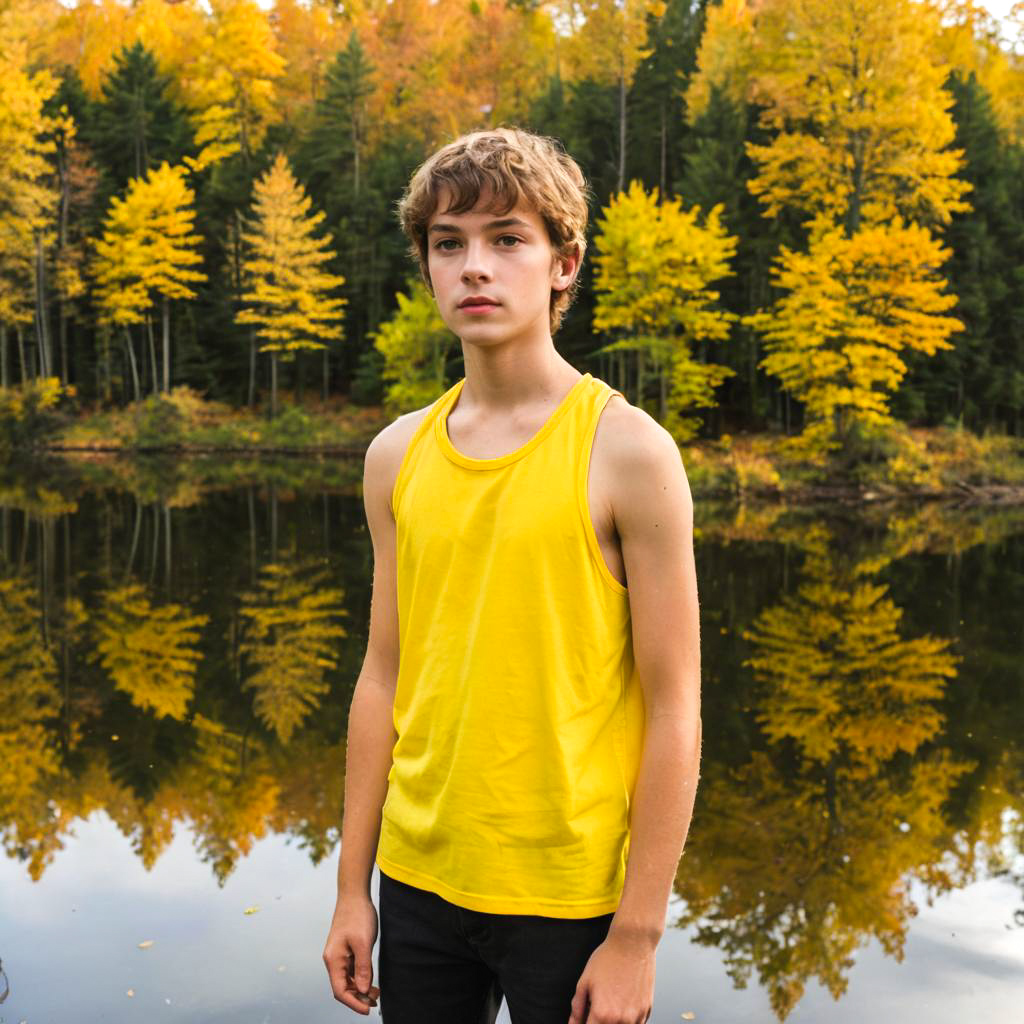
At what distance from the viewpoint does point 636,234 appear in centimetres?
2478

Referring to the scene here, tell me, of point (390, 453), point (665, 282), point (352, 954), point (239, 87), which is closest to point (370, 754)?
point (352, 954)

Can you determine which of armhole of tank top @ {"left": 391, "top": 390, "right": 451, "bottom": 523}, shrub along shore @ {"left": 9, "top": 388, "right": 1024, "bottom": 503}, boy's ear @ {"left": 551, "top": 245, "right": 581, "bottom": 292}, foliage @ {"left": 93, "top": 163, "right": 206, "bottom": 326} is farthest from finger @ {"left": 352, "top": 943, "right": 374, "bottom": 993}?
foliage @ {"left": 93, "top": 163, "right": 206, "bottom": 326}

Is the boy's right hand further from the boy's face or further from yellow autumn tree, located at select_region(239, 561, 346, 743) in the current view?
yellow autumn tree, located at select_region(239, 561, 346, 743)

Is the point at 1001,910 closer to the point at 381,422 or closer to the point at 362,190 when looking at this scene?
the point at 381,422

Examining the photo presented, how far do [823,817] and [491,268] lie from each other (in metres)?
4.49

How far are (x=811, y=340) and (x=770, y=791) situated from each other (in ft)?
56.2

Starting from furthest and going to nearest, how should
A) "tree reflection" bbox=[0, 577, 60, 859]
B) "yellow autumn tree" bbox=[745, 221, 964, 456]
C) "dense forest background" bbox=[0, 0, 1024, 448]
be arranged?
"dense forest background" bbox=[0, 0, 1024, 448] < "yellow autumn tree" bbox=[745, 221, 964, 456] < "tree reflection" bbox=[0, 577, 60, 859]

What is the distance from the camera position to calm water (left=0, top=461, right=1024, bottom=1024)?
410 centimetres

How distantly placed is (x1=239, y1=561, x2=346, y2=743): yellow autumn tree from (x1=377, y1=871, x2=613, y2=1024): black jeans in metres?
4.78

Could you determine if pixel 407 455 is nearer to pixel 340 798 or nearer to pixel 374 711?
pixel 374 711

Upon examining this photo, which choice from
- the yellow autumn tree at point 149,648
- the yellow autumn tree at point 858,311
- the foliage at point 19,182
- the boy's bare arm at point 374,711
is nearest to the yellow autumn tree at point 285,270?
the foliage at point 19,182

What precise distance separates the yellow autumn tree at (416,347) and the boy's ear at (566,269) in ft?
97.6

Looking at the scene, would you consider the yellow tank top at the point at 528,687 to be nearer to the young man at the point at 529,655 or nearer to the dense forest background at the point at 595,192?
the young man at the point at 529,655

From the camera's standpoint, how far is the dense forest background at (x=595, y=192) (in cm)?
2291
